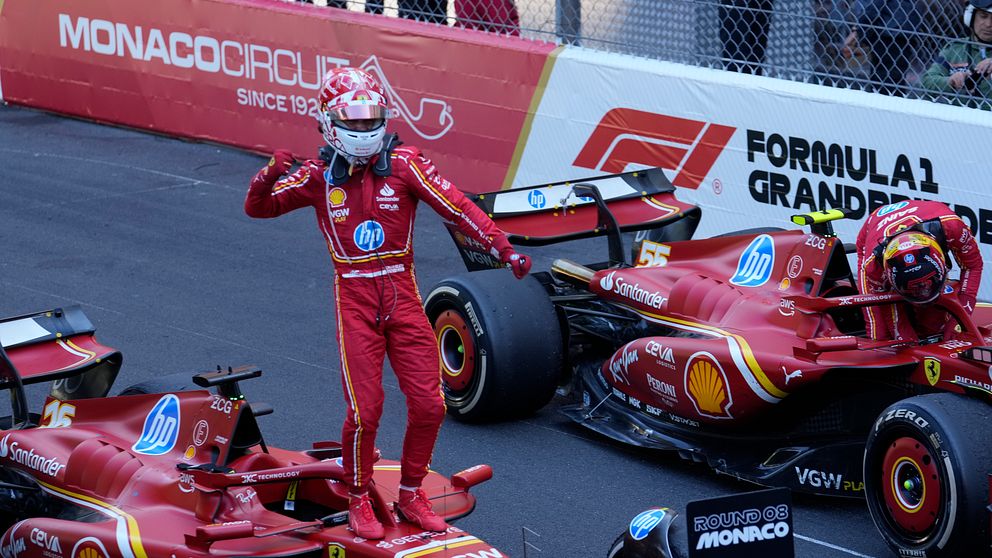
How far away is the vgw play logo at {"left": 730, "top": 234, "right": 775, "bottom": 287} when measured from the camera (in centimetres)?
670

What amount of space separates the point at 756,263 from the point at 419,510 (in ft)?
8.05

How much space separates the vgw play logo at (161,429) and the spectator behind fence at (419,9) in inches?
261

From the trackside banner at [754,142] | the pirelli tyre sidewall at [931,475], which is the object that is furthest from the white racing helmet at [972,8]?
the pirelli tyre sidewall at [931,475]

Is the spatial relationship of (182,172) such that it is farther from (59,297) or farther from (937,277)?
(937,277)

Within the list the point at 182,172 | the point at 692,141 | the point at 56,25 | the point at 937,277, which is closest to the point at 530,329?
the point at 937,277

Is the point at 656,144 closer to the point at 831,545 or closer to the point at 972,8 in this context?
the point at 972,8

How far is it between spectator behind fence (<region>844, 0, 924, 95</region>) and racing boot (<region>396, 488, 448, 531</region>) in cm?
527

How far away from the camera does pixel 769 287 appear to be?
21.7ft

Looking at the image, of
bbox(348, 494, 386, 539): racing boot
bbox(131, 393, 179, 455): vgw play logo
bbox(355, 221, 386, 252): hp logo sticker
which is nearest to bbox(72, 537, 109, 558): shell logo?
bbox(131, 393, 179, 455): vgw play logo

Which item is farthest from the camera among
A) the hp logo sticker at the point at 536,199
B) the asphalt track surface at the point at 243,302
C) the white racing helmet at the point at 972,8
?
the white racing helmet at the point at 972,8

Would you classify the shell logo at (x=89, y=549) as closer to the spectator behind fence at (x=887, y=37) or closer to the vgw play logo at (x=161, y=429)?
the vgw play logo at (x=161, y=429)

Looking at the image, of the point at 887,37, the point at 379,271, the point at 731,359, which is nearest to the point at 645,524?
the point at 379,271

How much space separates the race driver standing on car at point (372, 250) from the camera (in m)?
5.06

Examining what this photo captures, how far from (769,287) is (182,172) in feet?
23.7
